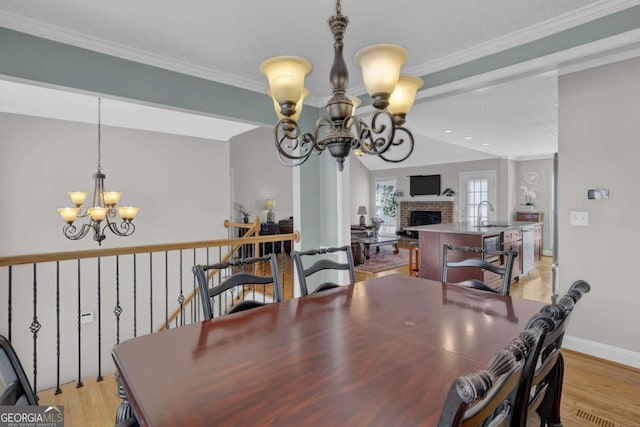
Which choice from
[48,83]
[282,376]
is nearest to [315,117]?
[48,83]

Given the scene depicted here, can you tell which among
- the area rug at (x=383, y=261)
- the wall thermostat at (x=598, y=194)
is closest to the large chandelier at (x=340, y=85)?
the wall thermostat at (x=598, y=194)

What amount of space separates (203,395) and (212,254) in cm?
455

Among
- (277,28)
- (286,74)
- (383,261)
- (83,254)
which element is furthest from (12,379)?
(383,261)

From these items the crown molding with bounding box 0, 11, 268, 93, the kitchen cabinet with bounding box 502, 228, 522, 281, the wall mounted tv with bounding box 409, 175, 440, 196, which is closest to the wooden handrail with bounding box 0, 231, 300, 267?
the crown molding with bounding box 0, 11, 268, 93

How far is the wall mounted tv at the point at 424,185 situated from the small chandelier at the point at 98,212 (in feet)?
25.6

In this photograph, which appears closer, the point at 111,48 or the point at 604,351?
the point at 111,48

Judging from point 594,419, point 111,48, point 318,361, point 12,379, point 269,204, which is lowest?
point 594,419

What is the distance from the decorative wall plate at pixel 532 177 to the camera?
322 inches

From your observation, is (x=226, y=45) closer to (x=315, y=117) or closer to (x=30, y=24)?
(x=30, y=24)

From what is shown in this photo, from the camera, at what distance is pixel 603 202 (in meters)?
2.57

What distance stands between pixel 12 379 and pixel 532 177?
9.67 meters

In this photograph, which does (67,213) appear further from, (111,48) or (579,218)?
(579,218)

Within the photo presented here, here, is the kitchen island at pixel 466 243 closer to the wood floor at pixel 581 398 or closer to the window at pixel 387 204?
the wood floor at pixel 581 398

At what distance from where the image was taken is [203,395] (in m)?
0.92
